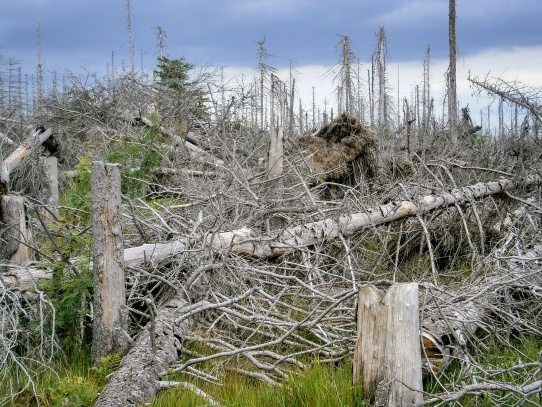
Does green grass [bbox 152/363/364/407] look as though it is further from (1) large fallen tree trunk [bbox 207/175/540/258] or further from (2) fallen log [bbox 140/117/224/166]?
(2) fallen log [bbox 140/117/224/166]

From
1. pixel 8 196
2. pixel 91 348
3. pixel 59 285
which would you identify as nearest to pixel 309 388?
pixel 91 348

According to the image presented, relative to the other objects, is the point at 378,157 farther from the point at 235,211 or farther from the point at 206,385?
the point at 206,385

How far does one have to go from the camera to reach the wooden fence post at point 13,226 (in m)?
6.30

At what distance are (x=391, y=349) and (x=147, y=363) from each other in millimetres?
1661

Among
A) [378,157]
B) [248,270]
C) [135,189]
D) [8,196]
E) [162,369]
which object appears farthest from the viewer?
[378,157]

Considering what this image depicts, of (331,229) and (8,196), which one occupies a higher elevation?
(8,196)

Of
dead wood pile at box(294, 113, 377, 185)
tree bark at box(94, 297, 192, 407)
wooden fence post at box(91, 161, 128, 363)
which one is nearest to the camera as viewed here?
tree bark at box(94, 297, 192, 407)

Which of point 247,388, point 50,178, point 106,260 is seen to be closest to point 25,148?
point 50,178

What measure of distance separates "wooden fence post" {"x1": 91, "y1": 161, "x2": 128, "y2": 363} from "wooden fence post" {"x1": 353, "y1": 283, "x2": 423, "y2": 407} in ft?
6.30

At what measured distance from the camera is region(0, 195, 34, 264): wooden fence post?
630 cm

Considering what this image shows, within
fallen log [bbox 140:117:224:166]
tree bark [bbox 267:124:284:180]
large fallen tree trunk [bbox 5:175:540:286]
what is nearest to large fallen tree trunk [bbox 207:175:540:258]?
large fallen tree trunk [bbox 5:175:540:286]

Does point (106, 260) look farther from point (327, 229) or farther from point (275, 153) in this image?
point (275, 153)

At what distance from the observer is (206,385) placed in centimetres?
419

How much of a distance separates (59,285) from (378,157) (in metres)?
7.23
